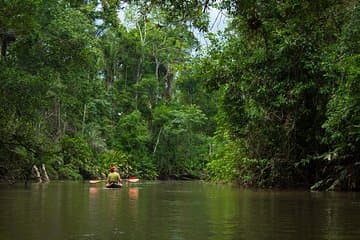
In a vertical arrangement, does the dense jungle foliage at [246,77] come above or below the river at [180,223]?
above

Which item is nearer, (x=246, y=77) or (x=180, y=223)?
(x=180, y=223)

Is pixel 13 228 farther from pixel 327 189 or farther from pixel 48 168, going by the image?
pixel 48 168

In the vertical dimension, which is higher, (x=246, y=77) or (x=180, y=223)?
(x=246, y=77)

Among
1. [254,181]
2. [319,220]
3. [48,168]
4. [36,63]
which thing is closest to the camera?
[319,220]

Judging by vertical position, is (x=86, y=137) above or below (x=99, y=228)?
above

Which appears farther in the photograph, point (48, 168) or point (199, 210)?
point (48, 168)

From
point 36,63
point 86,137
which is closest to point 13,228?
point 36,63

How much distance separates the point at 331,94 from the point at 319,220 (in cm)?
1077

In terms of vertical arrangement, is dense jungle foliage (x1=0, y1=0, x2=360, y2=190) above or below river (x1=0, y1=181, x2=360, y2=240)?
above

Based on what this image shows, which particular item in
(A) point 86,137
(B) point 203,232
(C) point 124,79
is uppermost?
(C) point 124,79

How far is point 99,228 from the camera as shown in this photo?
301 inches

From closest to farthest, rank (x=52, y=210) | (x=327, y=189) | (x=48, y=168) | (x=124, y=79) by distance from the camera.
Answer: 1. (x=52, y=210)
2. (x=327, y=189)
3. (x=48, y=168)
4. (x=124, y=79)

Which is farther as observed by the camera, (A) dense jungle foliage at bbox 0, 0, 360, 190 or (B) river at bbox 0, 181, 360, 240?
(A) dense jungle foliage at bbox 0, 0, 360, 190

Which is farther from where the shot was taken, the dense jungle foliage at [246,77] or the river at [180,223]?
the dense jungle foliage at [246,77]
